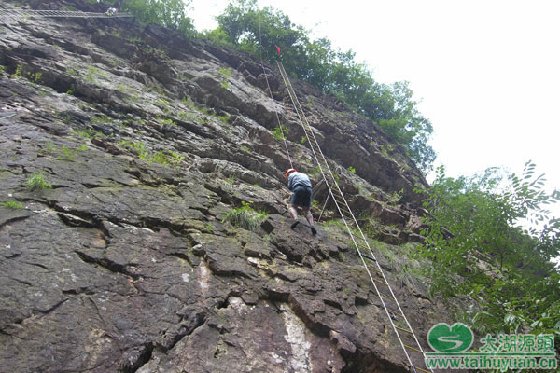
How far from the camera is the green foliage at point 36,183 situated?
18.0ft

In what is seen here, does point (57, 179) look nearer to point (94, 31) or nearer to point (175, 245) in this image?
point (175, 245)

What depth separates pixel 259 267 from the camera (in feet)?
19.3

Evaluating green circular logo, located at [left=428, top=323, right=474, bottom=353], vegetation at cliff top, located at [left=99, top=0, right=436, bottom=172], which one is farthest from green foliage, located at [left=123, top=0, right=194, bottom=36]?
green circular logo, located at [left=428, top=323, right=474, bottom=353]

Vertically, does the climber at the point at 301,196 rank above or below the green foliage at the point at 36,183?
above

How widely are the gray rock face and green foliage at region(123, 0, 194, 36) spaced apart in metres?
6.89

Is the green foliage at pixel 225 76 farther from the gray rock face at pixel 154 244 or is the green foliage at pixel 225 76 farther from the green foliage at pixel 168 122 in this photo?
the green foliage at pixel 168 122

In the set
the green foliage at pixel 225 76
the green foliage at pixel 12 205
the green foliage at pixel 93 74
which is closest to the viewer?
the green foliage at pixel 12 205

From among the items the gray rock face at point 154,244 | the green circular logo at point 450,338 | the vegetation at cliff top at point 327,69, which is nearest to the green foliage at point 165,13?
the vegetation at cliff top at point 327,69

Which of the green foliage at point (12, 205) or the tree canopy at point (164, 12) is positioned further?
the tree canopy at point (164, 12)

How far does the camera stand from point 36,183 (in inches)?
218

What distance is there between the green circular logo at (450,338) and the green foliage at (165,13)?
1790 centimetres

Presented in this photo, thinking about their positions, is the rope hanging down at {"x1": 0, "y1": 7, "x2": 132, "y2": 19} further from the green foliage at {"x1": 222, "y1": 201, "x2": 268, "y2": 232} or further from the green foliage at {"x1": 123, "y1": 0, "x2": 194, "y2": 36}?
the green foliage at {"x1": 222, "y1": 201, "x2": 268, "y2": 232}

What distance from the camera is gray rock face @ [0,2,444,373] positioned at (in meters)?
3.94

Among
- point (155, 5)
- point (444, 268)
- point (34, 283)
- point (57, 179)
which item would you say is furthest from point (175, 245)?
point (155, 5)
